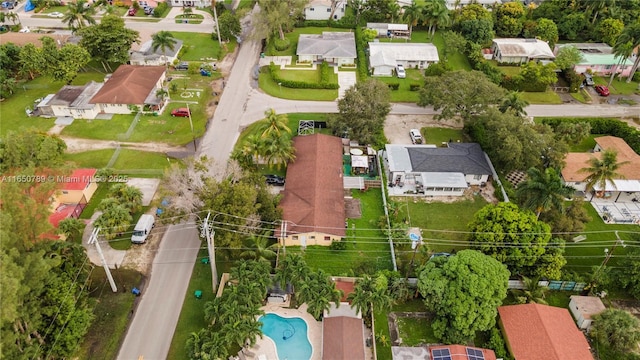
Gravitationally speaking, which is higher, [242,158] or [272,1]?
[272,1]

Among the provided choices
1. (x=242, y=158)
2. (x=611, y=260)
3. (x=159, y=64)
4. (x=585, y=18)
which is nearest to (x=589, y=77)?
(x=585, y=18)

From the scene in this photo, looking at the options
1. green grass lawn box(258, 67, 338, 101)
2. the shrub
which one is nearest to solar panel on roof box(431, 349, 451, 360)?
green grass lawn box(258, 67, 338, 101)

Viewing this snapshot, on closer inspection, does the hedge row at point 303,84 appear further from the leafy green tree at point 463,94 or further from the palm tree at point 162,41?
the palm tree at point 162,41

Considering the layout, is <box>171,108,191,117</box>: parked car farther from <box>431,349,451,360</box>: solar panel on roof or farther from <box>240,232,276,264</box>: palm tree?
<box>431,349,451,360</box>: solar panel on roof

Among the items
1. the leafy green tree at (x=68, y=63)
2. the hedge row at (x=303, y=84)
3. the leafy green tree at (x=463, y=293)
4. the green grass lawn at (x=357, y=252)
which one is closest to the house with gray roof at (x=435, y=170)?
the green grass lawn at (x=357, y=252)

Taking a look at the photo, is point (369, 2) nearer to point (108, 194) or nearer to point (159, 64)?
point (159, 64)

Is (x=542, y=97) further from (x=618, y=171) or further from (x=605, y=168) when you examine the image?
(x=605, y=168)
